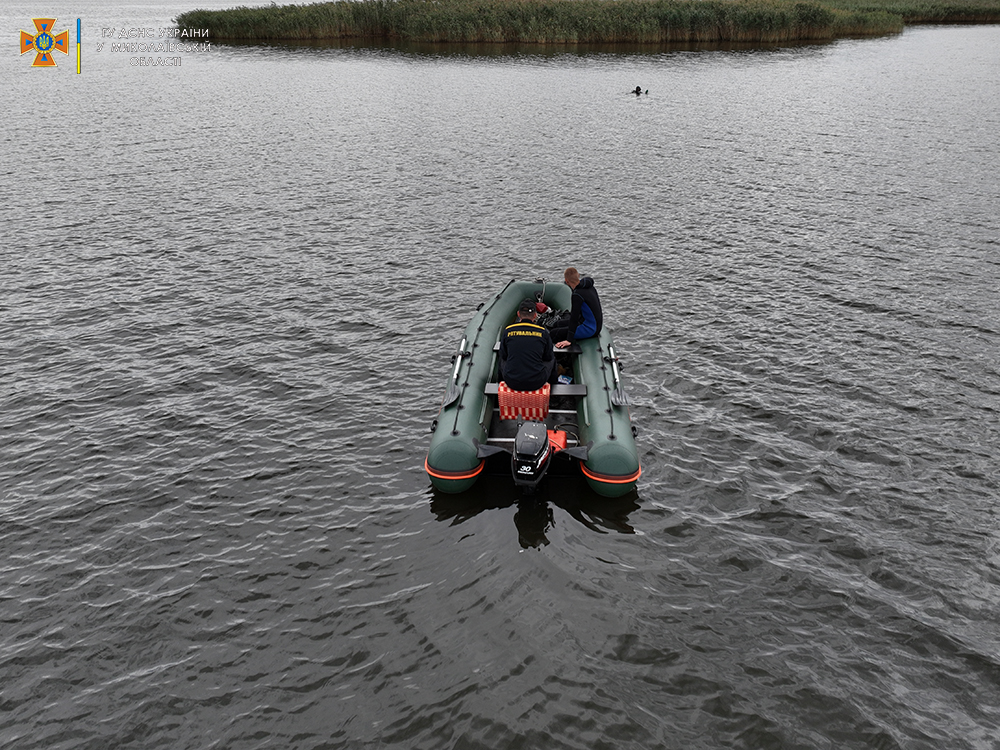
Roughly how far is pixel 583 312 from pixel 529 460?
12.0 feet

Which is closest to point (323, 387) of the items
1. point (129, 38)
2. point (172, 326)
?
point (172, 326)

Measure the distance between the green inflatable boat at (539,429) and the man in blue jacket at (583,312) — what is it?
19 cm

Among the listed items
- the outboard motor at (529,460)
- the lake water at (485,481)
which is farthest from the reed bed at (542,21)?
the outboard motor at (529,460)

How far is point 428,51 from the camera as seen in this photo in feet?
164

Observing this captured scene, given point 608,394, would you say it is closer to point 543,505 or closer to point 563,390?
point 563,390

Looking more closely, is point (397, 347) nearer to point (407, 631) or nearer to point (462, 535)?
point (462, 535)

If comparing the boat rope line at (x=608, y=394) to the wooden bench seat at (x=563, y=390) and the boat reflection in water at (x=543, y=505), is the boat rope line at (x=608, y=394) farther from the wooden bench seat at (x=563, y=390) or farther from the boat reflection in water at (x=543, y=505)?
the boat reflection in water at (x=543, y=505)

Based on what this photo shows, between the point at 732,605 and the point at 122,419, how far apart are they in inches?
410

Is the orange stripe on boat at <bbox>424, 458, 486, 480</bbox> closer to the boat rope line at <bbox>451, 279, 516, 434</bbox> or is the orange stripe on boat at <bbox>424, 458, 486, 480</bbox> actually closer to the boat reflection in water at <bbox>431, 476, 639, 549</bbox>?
the boat rope line at <bbox>451, 279, 516, 434</bbox>

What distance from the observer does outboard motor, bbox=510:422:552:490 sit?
880 centimetres

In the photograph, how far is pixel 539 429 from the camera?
363 inches

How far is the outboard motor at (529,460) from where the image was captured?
8.80 m

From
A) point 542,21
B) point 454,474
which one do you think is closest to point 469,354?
point 454,474

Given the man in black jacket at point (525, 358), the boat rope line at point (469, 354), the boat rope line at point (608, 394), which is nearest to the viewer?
the boat rope line at point (608, 394)
